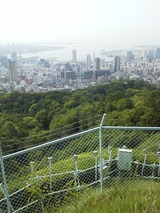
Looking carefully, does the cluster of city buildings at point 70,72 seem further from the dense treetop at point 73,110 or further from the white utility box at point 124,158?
the white utility box at point 124,158

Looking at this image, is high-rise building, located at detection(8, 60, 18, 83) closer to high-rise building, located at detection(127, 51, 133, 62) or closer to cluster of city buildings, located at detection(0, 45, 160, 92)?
cluster of city buildings, located at detection(0, 45, 160, 92)

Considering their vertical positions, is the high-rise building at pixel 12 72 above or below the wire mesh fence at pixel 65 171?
below

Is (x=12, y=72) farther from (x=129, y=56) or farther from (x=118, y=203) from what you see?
(x=118, y=203)

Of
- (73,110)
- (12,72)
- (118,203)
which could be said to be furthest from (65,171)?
(12,72)

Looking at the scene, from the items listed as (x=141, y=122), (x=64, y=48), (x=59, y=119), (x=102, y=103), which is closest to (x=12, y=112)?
(x=59, y=119)

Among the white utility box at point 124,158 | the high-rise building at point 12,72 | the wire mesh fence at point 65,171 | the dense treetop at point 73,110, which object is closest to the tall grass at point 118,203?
the wire mesh fence at point 65,171

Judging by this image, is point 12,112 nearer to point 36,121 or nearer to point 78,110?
point 36,121

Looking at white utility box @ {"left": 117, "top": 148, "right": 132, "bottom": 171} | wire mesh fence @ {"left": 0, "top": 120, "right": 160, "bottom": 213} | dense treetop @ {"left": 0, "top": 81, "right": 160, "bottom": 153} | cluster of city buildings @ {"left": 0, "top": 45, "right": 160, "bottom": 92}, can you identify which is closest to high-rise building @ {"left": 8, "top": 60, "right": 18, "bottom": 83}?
cluster of city buildings @ {"left": 0, "top": 45, "right": 160, "bottom": 92}
